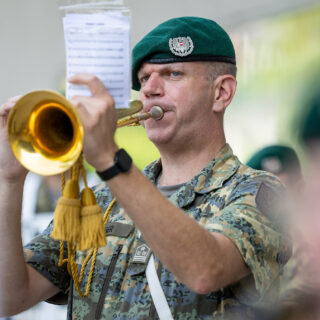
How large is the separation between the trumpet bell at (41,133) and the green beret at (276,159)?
1893 mm

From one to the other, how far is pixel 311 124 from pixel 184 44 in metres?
1.51

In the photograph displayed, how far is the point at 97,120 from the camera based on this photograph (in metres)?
1.62

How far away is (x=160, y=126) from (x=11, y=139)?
0.69 metres

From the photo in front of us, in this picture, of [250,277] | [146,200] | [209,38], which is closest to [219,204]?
[250,277]

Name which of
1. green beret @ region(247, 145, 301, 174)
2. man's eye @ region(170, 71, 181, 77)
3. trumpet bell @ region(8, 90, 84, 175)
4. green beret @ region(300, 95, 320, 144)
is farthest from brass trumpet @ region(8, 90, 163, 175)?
green beret @ region(247, 145, 301, 174)

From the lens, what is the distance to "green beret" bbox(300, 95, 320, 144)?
335 cm

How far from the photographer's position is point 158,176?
2510 mm

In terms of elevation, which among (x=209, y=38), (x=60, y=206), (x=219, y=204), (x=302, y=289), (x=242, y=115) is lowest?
(x=302, y=289)

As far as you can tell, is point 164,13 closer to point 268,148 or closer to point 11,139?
point 268,148

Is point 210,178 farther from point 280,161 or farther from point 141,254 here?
point 280,161

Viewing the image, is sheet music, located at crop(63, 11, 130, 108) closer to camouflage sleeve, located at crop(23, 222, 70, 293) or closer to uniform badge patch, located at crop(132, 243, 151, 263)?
uniform badge patch, located at crop(132, 243, 151, 263)

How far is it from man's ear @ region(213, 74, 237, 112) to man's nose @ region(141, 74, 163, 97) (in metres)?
0.24

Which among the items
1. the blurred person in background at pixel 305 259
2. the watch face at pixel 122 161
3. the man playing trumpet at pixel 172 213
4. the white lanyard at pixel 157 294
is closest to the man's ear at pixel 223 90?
the man playing trumpet at pixel 172 213

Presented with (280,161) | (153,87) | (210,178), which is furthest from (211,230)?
(280,161)
